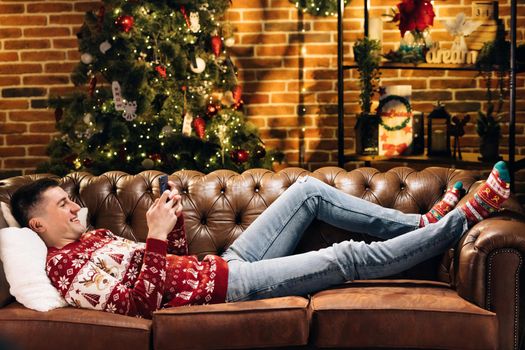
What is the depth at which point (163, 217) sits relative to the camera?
292 cm

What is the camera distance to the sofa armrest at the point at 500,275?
2.86 metres

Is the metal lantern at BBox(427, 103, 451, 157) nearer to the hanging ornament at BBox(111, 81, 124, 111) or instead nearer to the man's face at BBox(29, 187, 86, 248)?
the hanging ornament at BBox(111, 81, 124, 111)

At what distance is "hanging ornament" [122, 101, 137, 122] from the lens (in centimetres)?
459

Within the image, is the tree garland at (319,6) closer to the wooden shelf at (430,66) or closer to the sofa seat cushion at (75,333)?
the wooden shelf at (430,66)

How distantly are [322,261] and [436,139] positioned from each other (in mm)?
1881

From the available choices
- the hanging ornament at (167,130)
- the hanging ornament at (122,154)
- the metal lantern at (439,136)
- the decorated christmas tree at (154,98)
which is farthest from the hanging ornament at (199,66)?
the metal lantern at (439,136)

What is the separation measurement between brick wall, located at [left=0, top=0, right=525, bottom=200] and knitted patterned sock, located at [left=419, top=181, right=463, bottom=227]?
75.6 inches

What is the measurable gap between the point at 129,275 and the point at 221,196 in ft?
2.25

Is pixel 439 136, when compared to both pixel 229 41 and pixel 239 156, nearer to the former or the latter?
pixel 239 156

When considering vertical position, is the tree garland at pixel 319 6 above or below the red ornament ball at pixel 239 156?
above

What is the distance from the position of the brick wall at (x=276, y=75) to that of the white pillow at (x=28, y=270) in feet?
8.20

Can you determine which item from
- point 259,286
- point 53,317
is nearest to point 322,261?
point 259,286

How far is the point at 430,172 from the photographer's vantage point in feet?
11.7

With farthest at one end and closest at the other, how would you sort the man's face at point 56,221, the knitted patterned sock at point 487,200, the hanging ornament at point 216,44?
1. the hanging ornament at point 216,44
2. the knitted patterned sock at point 487,200
3. the man's face at point 56,221
